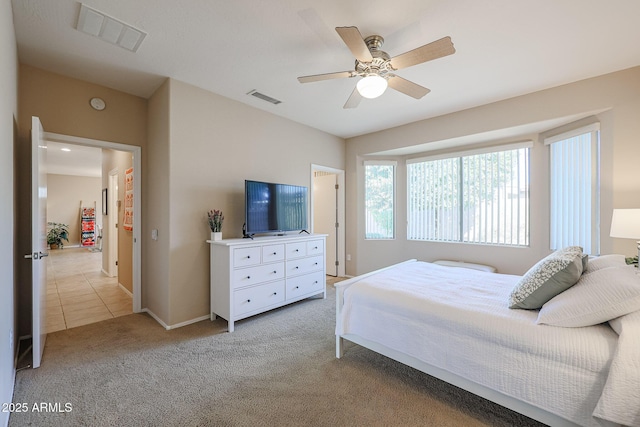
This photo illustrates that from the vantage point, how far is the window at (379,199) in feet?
16.2

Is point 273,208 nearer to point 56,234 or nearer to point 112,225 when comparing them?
point 112,225

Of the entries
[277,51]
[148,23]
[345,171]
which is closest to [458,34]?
[277,51]

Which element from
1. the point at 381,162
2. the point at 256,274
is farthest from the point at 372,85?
the point at 381,162

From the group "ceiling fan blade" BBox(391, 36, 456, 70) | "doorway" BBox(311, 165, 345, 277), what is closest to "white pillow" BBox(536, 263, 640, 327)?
"ceiling fan blade" BBox(391, 36, 456, 70)

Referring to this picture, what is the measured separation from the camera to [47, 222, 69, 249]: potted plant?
8680 mm

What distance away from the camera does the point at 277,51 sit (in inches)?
93.4

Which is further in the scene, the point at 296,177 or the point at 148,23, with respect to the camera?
the point at 296,177

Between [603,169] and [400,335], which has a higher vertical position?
[603,169]

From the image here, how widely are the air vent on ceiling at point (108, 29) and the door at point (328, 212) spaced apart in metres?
3.57

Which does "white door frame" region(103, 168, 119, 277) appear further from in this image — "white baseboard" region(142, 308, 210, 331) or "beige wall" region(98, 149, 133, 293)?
"white baseboard" region(142, 308, 210, 331)

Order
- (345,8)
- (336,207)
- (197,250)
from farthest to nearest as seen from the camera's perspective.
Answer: (336,207) → (197,250) → (345,8)

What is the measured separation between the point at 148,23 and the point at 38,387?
2781 mm

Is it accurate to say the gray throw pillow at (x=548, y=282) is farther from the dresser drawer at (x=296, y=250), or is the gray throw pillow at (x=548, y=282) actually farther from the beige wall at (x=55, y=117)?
the beige wall at (x=55, y=117)

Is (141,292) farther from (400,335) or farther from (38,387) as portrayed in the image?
(400,335)
